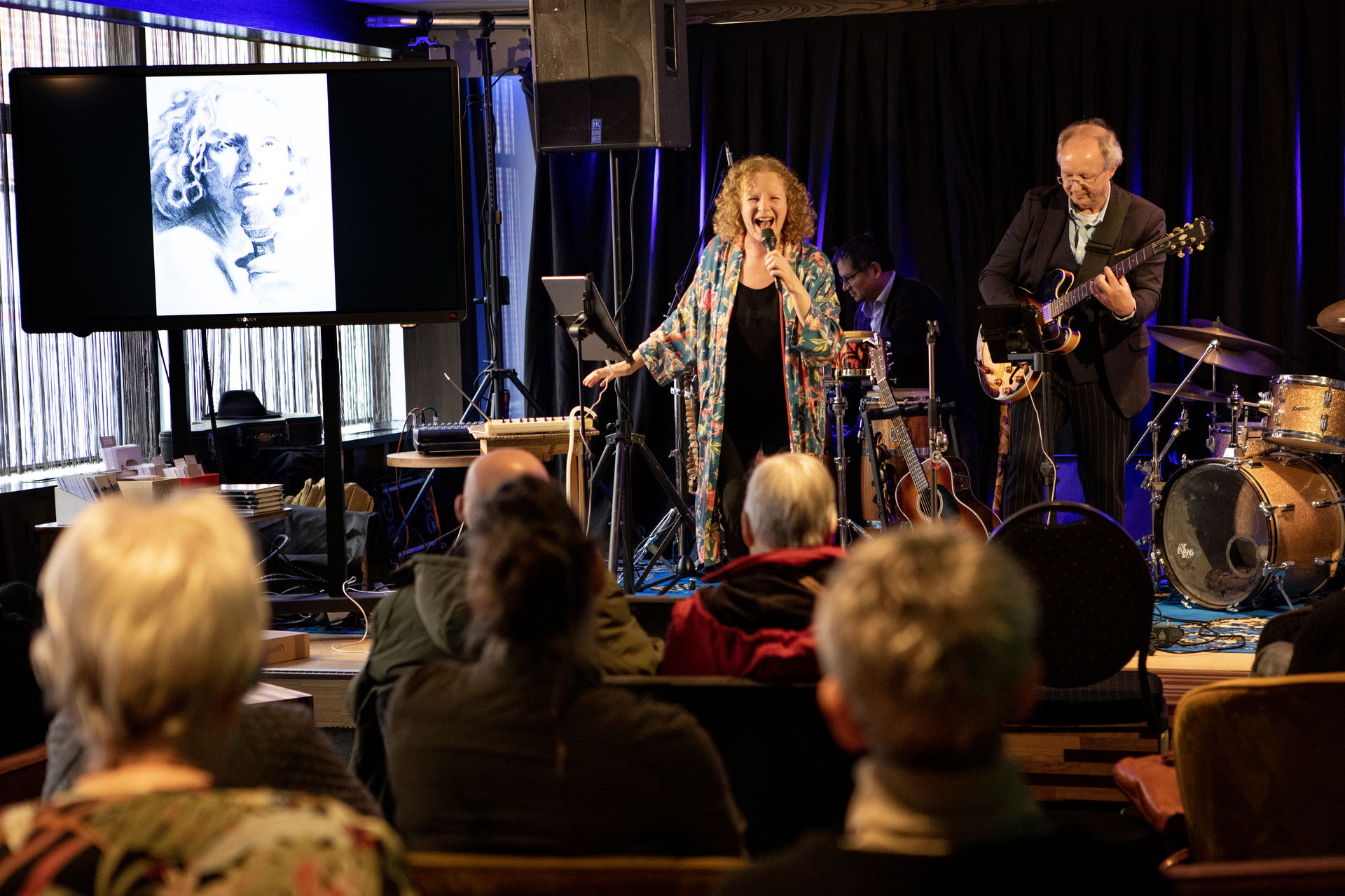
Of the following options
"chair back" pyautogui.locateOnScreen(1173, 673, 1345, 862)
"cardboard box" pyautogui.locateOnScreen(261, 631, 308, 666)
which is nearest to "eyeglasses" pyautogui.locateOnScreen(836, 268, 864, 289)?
"cardboard box" pyautogui.locateOnScreen(261, 631, 308, 666)

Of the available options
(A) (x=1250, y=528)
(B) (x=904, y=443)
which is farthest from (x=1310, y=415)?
(B) (x=904, y=443)

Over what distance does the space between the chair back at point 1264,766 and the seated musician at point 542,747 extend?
767 millimetres

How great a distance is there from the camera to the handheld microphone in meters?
4.42

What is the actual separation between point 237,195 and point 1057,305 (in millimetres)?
3152

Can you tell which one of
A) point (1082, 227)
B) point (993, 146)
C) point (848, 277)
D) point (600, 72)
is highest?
point (600, 72)

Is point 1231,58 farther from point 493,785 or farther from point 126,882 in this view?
point 126,882

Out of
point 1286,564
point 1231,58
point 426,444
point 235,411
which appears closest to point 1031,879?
point 426,444

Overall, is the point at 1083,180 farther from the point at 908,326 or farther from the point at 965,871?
the point at 965,871

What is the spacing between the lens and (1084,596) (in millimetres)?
2879

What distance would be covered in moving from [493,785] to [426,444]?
344cm

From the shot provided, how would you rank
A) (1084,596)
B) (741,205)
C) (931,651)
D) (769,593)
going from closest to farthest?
(931,651) → (769,593) → (1084,596) → (741,205)

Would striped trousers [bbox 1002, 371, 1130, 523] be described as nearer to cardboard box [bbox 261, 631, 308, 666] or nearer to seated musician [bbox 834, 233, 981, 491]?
seated musician [bbox 834, 233, 981, 491]

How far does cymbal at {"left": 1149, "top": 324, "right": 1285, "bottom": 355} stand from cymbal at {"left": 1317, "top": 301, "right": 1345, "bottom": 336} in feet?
0.83

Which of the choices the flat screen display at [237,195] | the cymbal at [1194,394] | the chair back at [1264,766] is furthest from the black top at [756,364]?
the chair back at [1264,766]
